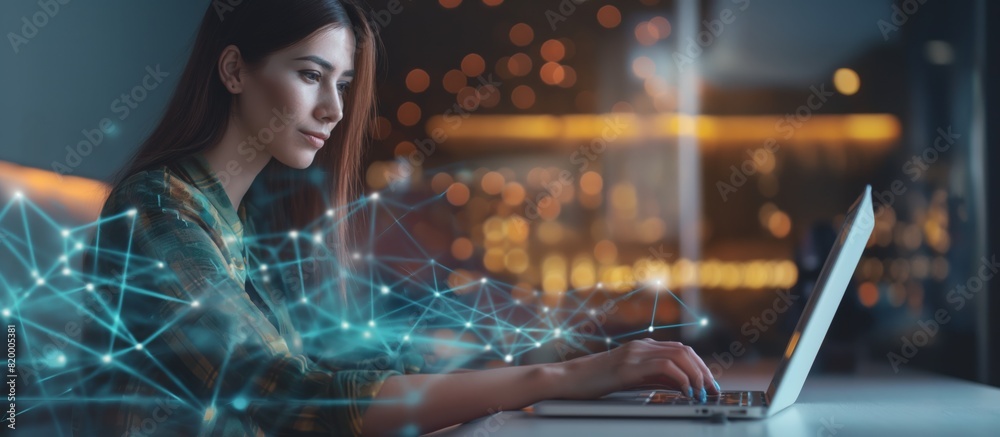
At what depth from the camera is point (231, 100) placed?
131cm

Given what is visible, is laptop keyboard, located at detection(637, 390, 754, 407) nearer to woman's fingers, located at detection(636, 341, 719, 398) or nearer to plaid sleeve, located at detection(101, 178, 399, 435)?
woman's fingers, located at detection(636, 341, 719, 398)

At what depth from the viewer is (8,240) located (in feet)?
5.77

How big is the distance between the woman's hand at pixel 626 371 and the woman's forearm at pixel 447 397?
0.03m

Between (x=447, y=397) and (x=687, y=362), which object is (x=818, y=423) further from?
(x=447, y=397)

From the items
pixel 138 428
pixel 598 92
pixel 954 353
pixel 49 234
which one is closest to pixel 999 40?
pixel 954 353

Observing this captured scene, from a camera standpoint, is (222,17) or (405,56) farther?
(405,56)

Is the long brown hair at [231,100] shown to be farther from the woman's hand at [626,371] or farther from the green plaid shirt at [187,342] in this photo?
the woman's hand at [626,371]

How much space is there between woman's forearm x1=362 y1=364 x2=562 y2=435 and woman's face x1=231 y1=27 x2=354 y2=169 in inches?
23.1

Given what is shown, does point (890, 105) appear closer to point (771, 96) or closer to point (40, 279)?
point (771, 96)

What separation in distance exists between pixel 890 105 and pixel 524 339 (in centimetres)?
146

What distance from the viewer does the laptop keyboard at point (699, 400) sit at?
2.94 ft

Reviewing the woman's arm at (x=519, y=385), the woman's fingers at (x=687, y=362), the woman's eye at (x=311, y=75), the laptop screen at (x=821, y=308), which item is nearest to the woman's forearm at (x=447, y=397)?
the woman's arm at (x=519, y=385)

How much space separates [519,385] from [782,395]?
0.30 m

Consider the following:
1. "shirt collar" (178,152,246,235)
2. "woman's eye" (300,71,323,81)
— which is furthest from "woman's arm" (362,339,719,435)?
"woman's eye" (300,71,323,81)
